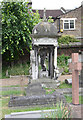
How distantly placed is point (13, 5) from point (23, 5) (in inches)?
28.0

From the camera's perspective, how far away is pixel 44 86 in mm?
6184

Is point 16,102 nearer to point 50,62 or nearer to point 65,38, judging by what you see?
point 50,62

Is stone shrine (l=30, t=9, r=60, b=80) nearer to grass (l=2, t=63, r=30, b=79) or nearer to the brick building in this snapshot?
grass (l=2, t=63, r=30, b=79)

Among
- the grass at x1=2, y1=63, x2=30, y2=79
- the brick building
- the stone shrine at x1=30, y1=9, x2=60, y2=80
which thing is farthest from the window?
the stone shrine at x1=30, y1=9, x2=60, y2=80

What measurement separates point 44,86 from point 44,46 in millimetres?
1678

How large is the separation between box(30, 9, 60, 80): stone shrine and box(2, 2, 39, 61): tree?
318 cm

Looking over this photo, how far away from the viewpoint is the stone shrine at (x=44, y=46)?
6.20m

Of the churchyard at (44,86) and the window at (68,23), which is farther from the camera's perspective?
the window at (68,23)

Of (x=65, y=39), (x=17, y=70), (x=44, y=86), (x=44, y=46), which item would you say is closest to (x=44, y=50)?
(x=44, y=46)

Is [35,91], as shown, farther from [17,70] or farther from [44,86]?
[17,70]

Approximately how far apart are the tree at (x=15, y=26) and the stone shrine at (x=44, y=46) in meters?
3.18

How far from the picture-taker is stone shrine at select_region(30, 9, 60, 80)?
6.20 meters

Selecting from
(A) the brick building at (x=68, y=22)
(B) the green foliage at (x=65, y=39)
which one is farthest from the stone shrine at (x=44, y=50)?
(A) the brick building at (x=68, y=22)

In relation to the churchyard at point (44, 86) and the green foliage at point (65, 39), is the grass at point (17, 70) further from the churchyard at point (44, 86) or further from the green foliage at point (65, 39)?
the green foliage at point (65, 39)
